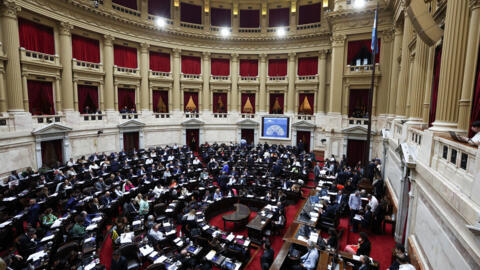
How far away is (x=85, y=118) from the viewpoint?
17453mm

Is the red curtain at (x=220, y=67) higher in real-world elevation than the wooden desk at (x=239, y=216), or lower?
higher

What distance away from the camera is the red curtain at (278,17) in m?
22.9

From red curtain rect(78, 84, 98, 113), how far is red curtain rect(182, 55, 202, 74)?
8143mm

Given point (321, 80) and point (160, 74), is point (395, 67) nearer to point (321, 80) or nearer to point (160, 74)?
point (321, 80)

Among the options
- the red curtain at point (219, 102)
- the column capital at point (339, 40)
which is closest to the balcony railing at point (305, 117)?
the column capital at point (339, 40)

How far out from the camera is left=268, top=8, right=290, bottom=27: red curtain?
22.9 m

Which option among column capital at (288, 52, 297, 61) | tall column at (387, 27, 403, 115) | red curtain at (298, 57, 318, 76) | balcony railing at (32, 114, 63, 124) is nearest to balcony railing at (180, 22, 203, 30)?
column capital at (288, 52, 297, 61)

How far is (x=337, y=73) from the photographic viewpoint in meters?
18.8

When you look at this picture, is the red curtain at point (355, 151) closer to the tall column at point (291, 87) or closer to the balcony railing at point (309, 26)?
the tall column at point (291, 87)

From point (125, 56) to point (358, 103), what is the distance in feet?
64.3

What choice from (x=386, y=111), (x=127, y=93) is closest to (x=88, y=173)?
(x=127, y=93)

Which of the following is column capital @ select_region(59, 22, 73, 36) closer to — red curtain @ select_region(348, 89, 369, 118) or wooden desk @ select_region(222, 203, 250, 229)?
wooden desk @ select_region(222, 203, 250, 229)

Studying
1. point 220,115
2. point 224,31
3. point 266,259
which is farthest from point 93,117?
point 266,259

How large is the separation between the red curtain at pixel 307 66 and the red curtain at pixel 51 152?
2041cm
